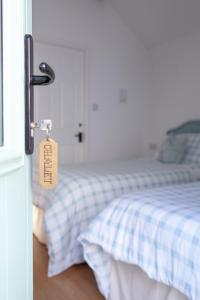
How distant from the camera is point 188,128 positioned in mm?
3771

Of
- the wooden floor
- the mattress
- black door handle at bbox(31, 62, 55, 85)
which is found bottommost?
the wooden floor

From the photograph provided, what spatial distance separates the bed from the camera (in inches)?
83.0

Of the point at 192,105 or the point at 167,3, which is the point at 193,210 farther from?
the point at 167,3

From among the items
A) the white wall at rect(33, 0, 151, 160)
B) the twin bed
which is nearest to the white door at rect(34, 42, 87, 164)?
the white wall at rect(33, 0, 151, 160)

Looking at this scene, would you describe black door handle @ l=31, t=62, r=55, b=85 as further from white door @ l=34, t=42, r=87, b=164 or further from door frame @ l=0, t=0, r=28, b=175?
white door @ l=34, t=42, r=87, b=164

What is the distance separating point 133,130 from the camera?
4.41 meters

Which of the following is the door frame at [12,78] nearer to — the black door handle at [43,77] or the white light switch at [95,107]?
the black door handle at [43,77]

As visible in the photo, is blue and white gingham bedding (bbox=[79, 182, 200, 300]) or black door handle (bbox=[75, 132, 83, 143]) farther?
black door handle (bbox=[75, 132, 83, 143])

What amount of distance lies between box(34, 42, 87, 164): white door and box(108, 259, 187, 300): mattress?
224 centimetres

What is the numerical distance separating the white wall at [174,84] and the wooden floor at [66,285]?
249 cm

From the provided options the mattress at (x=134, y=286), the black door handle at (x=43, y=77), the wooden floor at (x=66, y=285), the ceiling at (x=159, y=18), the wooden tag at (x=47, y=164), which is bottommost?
the wooden floor at (x=66, y=285)

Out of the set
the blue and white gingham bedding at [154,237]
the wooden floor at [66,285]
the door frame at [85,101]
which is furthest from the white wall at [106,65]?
the blue and white gingham bedding at [154,237]

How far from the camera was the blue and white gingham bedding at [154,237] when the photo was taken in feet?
3.92

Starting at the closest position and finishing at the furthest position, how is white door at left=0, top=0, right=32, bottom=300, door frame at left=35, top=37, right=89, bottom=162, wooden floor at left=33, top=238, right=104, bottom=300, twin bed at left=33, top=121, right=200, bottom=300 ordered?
white door at left=0, top=0, right=32, bottom=300
twin bed at left=33, top=121, right=200, bottom=300
wooden floor at left=33, top=238, right=104, bottom=300
door frame at left=35, top=37, right=89, bottom=162
